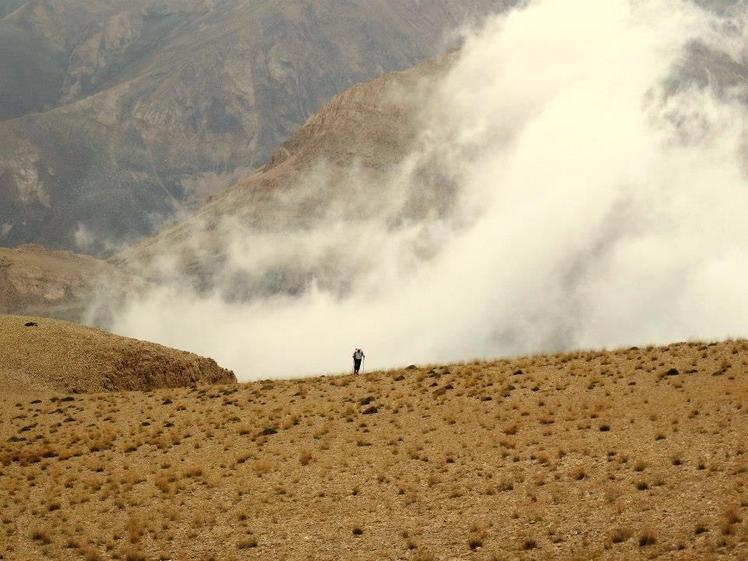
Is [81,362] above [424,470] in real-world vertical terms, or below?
above

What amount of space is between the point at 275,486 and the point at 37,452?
14.3 metres

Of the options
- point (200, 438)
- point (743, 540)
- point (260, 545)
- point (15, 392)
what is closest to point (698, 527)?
point (743, 540)

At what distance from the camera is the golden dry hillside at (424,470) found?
81.4 feet

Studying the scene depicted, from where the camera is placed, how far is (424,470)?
31.8 metres

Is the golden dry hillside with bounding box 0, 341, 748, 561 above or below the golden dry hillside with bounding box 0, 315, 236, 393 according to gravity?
below

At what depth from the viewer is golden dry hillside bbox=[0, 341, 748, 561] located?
2480 centimetres

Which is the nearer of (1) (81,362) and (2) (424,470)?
(2) (424,470)

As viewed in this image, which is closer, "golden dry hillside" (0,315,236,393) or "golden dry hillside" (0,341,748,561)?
"golden dry hillside" (0,341,748,561)

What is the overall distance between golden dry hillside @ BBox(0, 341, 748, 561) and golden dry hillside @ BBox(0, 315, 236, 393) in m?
18.4

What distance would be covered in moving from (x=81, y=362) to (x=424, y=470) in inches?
1784

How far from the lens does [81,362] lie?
6962cm

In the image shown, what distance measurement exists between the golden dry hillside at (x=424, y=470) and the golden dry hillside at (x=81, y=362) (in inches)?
726

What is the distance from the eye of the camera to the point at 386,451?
3466cm

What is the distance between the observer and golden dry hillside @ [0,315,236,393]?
6531 cm
